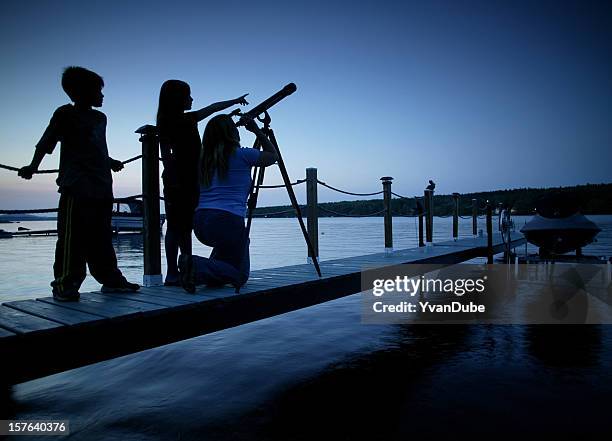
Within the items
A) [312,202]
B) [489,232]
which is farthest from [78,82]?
[489,232]

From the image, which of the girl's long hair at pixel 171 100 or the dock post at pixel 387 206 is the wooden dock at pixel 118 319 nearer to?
the girl's long hair at pixel 171 100

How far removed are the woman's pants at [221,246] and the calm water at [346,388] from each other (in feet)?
3.61

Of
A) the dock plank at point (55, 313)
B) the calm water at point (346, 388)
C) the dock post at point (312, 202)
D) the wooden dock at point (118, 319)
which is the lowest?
the calm water at point (346, 388)

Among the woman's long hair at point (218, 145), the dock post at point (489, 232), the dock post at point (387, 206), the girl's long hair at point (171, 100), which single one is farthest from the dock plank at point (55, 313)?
the dock post at point (489, 232)

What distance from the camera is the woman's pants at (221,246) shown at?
12.7 feet

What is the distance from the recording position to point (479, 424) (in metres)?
3.09

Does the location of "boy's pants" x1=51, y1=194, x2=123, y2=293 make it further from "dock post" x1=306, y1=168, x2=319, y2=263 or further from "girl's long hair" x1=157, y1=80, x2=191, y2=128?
"dock post" x1=306, y1=168, x2=319, y2=263

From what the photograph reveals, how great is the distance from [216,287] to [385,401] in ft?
6.32

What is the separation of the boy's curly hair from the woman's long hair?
1018 millimetres

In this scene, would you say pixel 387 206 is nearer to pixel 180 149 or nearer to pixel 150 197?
pixel 150 197

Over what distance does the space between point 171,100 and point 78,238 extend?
147 centimetres

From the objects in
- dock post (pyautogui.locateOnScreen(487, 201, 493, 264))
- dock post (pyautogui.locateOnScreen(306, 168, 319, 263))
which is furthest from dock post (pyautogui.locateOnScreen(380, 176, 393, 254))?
dock post (pyautogui.locateOnScreen(487, 201, 493, 264))

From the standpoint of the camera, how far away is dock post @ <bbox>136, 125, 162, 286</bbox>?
4355 millimetres

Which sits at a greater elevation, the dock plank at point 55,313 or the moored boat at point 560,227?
the moored boat at point 560,227
